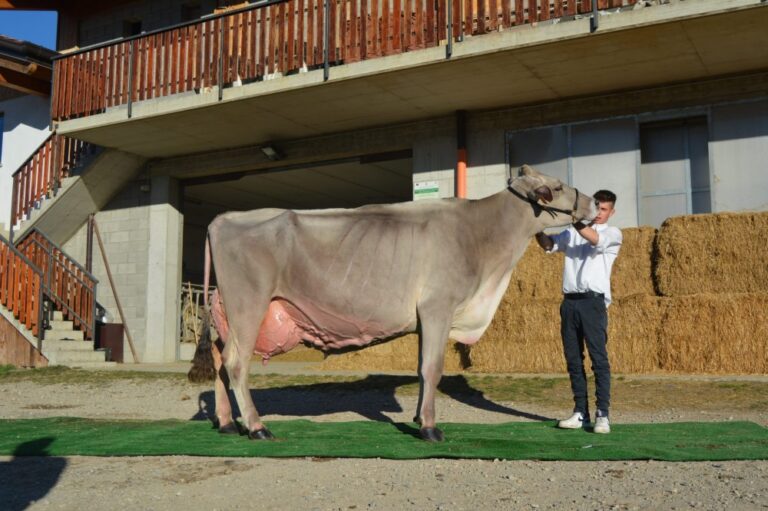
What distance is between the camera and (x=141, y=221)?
1797 centimetres

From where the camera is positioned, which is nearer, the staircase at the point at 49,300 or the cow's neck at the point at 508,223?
the cow's neck at the point at 508,223

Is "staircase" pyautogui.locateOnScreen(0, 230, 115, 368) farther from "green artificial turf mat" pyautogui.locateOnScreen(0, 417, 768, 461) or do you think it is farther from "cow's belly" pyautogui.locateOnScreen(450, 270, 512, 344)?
"cow's belly" pyautogui.locateOnScreen(450, 270, 512, 344)

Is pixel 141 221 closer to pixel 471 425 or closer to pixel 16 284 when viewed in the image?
pixel 16 284

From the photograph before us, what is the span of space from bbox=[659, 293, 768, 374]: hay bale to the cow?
487 centimetres

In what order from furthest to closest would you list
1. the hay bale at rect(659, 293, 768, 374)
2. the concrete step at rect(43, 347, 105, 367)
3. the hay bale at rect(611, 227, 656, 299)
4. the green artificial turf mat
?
the concrete step at rect(43, 347, 105, 367) < the hay bale at rect(611, 227, 656, 299) < the hay bale at rect(659, 293, 768, 374) < the green artificial turf mat

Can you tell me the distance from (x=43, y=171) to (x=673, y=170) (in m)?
13.6

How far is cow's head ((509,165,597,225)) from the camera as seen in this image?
6586 mm

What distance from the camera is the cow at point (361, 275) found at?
6.30 m

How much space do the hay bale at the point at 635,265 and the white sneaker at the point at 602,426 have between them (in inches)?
218

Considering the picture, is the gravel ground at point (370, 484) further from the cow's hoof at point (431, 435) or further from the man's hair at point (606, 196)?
the man's hair at point (606, 196)

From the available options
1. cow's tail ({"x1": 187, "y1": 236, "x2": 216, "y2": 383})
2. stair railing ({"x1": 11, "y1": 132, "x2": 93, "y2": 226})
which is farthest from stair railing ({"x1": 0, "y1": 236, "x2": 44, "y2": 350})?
cow's tail ({"x1": 187, "y1": 236, "x2": 216, "y2": 383})

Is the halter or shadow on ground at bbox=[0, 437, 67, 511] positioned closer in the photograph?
shadow on ground at bbox=[0, 437, 67, 511]

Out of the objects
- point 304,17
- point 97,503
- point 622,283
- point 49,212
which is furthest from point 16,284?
point 97,503

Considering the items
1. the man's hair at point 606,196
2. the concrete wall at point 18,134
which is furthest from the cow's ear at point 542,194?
the concrete wall at point 18,134
